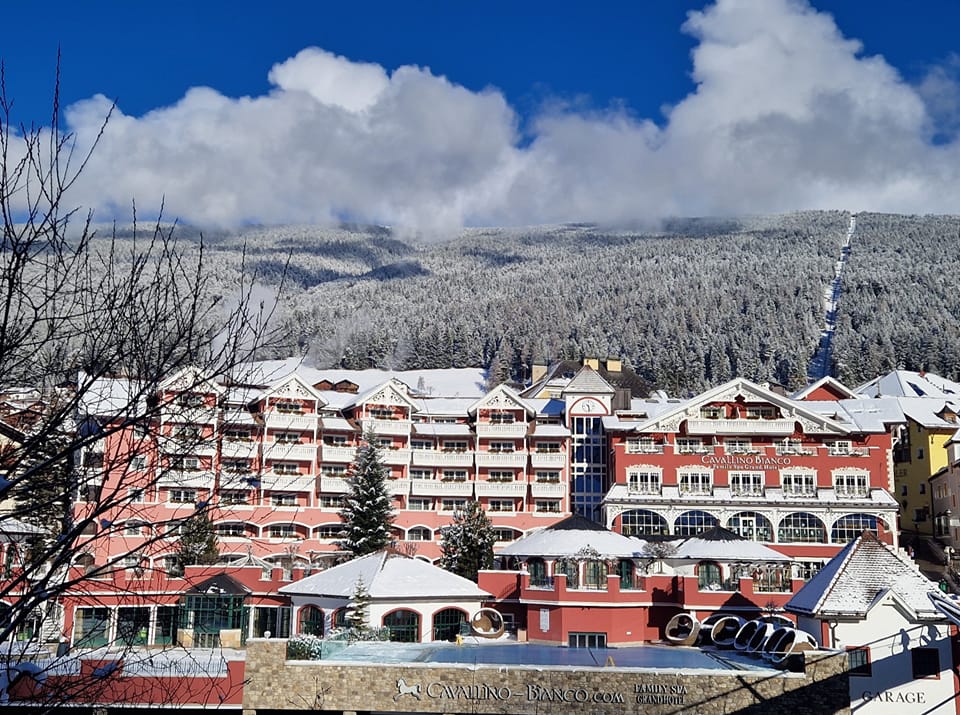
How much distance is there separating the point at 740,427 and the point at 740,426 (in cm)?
6

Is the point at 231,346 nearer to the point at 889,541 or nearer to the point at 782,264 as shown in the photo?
the point at 889,541

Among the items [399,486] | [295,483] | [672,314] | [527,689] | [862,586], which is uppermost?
[672,314]

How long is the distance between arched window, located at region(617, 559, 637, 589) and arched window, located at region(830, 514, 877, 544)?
1642cm

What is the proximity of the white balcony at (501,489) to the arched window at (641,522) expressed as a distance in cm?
748

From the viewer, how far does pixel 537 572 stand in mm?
40781

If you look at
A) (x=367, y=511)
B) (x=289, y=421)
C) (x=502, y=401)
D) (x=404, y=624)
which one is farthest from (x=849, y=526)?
(x=289, y=421)

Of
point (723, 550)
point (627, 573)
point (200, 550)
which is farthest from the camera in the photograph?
point (200, 550)

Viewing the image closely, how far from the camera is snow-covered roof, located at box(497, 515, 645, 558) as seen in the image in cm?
4084

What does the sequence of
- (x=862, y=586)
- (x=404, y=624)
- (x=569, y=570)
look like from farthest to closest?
(x=569, y=570)
(x=404, y=624)
(x=862, y=586)

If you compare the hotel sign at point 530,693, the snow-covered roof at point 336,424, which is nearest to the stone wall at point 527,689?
the hotel sign at point 530,693

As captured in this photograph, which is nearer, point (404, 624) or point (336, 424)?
point (404, 624)

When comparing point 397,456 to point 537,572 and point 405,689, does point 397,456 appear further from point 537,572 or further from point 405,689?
point 405,689

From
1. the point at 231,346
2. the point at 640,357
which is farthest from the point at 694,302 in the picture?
the point at 231,346

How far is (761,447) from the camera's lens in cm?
5566
